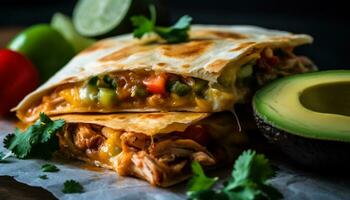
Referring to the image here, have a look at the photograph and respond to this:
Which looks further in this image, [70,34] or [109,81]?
[70,34]

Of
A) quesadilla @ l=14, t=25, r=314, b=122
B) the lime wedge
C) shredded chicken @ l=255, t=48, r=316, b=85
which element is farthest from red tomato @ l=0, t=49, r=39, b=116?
shredded chicken @ l=255, t=48, r=316, b=85

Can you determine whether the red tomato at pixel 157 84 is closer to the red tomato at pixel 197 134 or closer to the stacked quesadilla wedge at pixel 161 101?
the stacked quesadilla wedge at pixel 161 101

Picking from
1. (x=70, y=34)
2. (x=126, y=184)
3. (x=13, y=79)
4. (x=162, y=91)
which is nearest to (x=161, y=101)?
(x=162, y=91)

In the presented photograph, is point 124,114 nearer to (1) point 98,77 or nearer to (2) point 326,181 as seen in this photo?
(1) point 98,77

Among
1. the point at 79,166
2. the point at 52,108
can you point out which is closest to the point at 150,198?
the point at 79,166

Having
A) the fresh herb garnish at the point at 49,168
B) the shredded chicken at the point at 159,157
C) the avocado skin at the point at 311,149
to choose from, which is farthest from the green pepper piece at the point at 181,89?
the fresh herb garnish at the point at 49,168

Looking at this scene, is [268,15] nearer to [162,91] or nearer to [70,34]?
[70,34]
